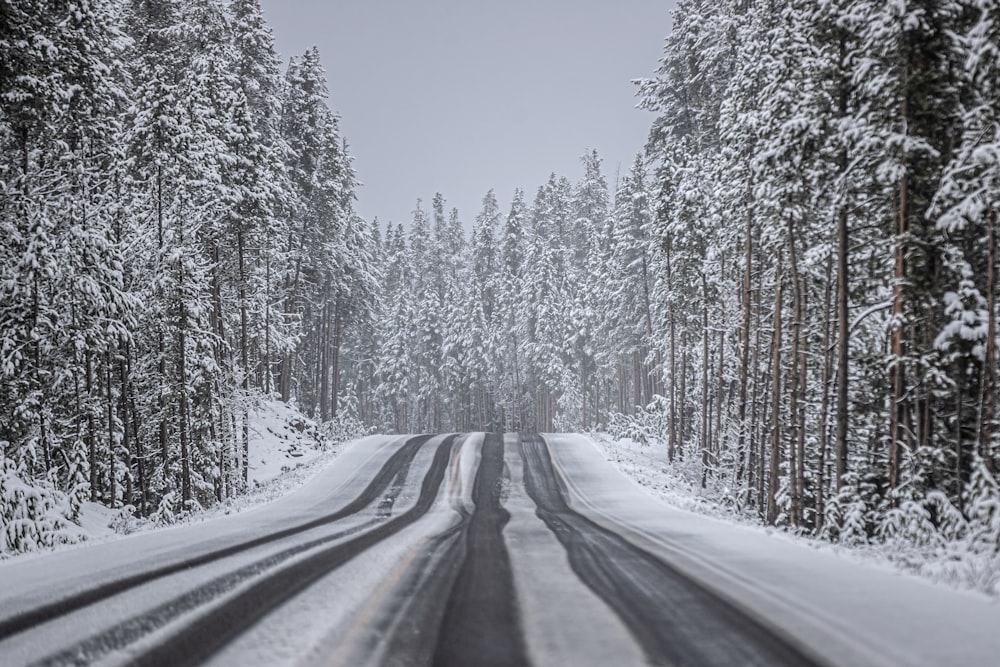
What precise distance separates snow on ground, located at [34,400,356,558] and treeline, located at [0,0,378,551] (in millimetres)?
780

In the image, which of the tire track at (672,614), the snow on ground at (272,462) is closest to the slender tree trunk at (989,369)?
the tire track at (672,614)

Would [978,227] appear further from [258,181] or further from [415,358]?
[415,358]

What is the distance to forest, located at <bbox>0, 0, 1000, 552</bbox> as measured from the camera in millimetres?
10234

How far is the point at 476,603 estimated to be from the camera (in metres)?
4.98

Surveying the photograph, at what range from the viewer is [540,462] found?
23.3 metres

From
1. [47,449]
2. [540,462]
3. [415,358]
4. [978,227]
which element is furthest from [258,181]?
[415,358]

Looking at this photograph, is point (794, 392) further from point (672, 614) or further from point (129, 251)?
point (129, 251)

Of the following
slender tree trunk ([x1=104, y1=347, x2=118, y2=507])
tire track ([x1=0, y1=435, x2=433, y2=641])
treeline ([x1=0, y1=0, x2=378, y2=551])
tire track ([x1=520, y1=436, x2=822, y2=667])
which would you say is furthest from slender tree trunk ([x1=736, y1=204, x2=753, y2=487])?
slender tree trunk ([x1=104, y1=347, x2=118, y2=507])

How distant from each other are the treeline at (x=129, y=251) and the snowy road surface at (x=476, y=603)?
607 centimetres

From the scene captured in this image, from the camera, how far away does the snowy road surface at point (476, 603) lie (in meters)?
3.70

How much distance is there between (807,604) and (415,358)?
189ft

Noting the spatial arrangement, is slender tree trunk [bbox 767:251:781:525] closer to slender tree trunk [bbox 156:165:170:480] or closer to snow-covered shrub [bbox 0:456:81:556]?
snow-covered shrub [bbox 0:456:81:556]

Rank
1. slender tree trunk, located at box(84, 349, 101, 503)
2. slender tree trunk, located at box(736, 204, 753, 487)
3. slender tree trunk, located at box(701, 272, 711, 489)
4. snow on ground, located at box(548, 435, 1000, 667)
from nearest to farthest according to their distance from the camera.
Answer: snow on ground, located at box(548, 435, 1000, 667)
slender tree trunk, located at box(84, 349, 101, 503)
slender tree trunk, located at box(736, 204, 753, 487)
slender tree trunk, located at box(701, 272, 711, 489)

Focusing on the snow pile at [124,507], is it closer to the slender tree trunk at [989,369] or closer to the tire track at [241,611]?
the tire track at [241,611]
